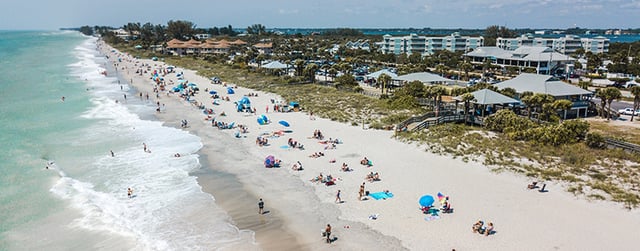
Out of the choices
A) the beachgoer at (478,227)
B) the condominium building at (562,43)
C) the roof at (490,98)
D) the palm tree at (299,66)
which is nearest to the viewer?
the beachgoer at (478,227)

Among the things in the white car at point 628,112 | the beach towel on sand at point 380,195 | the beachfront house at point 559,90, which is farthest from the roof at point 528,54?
the beach towel on sand at point 380,195

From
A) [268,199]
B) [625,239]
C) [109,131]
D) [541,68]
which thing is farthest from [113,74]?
[625,239]

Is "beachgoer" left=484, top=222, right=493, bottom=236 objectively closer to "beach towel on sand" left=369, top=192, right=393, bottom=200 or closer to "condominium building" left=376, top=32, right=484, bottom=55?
"beach towel on sand" left=369, top=192, right=393, bottom=200

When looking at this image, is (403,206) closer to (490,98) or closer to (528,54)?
(490,98)

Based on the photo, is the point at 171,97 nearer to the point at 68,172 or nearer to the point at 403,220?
the point at 68,172

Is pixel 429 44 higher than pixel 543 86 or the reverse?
higher

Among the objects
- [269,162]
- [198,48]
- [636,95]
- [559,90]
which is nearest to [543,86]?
[559,90]

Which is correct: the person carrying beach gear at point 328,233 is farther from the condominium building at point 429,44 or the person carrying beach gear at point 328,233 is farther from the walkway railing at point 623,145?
the condominium building at point 429,44
